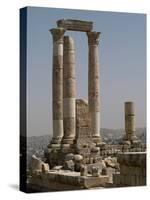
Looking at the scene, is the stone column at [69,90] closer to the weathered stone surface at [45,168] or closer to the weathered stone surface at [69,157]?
the weathered stone surface at [69,157]

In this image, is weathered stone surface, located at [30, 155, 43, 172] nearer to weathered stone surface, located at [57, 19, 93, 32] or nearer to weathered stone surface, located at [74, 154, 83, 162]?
weathered stone surface, located at [74, 154, 83, 162]

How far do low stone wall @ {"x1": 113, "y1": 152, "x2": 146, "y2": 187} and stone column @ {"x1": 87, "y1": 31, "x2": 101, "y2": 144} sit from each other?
194cm

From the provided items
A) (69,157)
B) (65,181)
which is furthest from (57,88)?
(65,181)

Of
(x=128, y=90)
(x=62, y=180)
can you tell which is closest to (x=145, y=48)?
(x=128, y=90)

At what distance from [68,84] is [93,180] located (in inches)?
159

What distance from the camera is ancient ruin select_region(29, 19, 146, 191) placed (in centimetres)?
1866

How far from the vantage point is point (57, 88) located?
871 inches

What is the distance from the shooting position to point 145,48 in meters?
19.5

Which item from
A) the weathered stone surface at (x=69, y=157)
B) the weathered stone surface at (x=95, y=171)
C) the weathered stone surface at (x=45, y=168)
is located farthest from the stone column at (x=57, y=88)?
the weathered stone surface at (x=95, y=171)

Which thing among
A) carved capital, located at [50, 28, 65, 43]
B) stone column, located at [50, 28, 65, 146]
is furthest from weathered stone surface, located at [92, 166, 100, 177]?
carved capital, located at [50, 28, 65, 43]

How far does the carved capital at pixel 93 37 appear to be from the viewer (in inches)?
795

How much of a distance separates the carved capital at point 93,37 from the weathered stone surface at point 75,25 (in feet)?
0.70

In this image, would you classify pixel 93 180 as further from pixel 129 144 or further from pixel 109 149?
pixel 129 144

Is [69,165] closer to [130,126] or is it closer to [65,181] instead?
[65,181]
